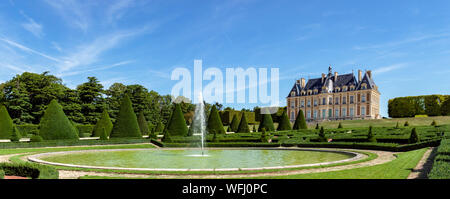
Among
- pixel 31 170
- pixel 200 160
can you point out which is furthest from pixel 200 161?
pixel 31 170

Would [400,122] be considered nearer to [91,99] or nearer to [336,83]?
[336,83]

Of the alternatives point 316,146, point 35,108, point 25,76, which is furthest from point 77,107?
point 316,146

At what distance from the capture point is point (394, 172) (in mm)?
8445

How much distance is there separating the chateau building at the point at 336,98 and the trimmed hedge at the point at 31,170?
58.4 m

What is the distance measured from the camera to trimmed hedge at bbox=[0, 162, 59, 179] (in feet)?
25.4

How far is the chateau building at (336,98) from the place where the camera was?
58.7 m

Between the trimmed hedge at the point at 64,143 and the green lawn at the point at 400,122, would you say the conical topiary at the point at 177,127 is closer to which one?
the trimmed hedge at the point at 64,143

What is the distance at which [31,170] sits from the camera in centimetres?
870

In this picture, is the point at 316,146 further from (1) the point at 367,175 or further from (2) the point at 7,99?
(2) the point at 7,99

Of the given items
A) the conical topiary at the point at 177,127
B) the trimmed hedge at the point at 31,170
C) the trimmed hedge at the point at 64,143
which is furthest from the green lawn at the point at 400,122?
the trimmed hedge at the point at 31,170
